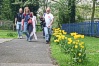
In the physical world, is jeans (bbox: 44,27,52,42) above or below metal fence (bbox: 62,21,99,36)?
above

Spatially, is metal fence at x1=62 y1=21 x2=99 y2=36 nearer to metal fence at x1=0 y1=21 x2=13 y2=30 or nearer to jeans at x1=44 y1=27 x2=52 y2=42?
jeans at x1=44 y1=27 x2=52 y2=42

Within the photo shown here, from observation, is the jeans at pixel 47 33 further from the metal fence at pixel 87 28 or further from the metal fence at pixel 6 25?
the metal fence at pixel 6 25

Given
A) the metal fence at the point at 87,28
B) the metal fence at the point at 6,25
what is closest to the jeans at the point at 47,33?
the metal fence at the point at 87,28

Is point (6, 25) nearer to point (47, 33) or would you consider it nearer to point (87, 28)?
point (87, 28)

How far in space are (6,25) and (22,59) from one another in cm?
3666

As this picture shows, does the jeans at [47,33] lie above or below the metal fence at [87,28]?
above

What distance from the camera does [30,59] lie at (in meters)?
9.46

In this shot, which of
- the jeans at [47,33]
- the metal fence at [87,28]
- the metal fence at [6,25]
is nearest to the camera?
the jeans at [47,33]

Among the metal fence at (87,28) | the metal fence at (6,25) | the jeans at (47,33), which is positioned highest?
the jeans at (47,33)

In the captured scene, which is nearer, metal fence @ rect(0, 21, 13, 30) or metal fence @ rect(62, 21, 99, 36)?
metal fence @ rect(62, 21, 99, 36)

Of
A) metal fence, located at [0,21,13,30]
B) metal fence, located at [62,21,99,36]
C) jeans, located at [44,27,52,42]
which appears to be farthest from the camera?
metal fence, located at [0,21,13,30]

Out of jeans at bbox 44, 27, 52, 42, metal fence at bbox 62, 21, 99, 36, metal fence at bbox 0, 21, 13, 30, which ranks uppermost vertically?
jeans at bbox 44, 27, 52, 42

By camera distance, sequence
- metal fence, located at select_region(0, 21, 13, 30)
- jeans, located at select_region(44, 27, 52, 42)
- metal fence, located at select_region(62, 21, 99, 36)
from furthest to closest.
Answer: metal fence, located at select_region(0, 21, 13, 30) < metal fence, located at select_region(62, 21, 99, 36) < jeans, located at select_region(44, 27, 52, 42)

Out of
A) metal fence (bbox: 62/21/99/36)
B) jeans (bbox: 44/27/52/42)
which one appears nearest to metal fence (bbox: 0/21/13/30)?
metal fence (bbox: 62/21/99/36)
